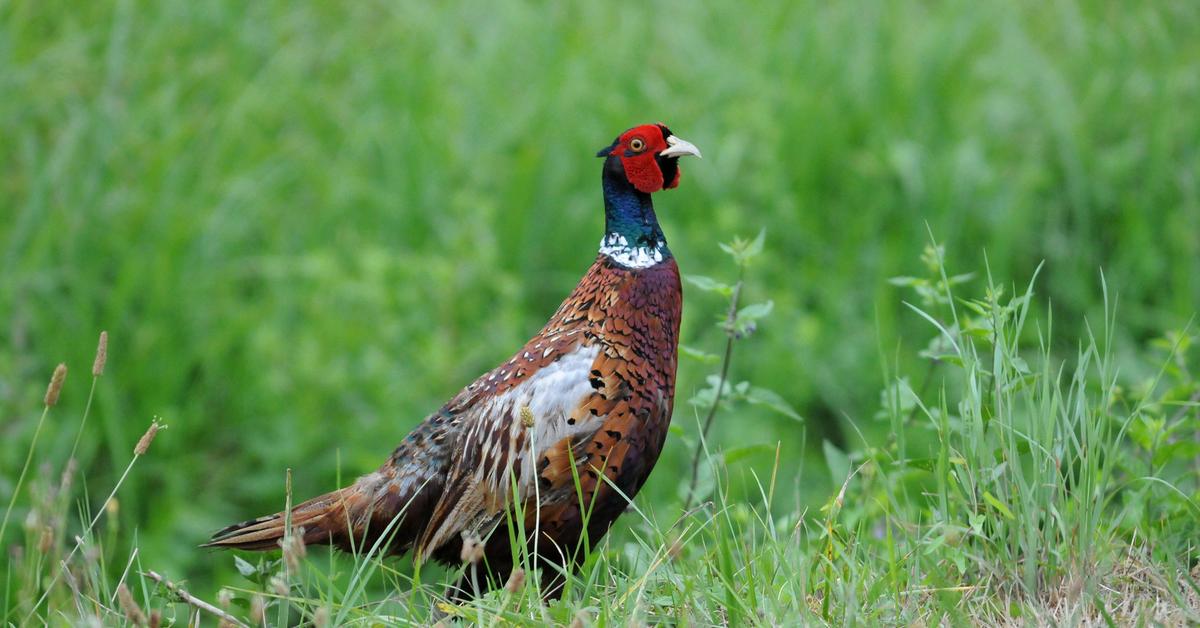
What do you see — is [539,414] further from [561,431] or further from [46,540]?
[46,540]

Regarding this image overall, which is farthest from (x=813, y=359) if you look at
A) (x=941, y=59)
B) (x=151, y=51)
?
(x=151, y=51)

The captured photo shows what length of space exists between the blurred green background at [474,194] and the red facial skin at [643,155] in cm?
240

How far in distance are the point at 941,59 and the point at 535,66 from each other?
7.40 ft

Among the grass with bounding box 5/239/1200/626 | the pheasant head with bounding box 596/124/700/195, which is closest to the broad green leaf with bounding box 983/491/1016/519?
the grass with bounding box 5/239/1200/626

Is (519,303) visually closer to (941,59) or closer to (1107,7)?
(941,59)

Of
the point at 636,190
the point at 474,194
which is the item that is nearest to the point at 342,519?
the point at 636,190

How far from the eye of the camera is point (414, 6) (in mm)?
7613

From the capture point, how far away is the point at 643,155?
316 centimetres

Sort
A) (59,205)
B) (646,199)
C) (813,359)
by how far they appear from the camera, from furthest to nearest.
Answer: (813,359) < (59,205) < (646,199)

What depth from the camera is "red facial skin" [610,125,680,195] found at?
3150 millimetres

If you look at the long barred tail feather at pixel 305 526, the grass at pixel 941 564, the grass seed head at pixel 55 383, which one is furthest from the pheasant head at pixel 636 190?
the grass seed head at pixel 55 383

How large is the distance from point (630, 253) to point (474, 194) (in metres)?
3.51

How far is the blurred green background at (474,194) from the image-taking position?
5.71m

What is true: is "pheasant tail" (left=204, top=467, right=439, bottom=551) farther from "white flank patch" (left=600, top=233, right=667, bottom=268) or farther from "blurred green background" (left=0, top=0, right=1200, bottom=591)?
"blurred green background" (left=0, top=0, right=1200, bottom=591)
